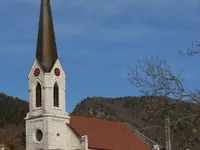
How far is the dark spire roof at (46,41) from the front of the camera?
63.8 meters

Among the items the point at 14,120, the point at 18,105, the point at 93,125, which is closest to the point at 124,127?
the point at 93,125

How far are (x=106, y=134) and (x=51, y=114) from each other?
7.82m

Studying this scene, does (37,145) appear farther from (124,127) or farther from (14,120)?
(14,120)

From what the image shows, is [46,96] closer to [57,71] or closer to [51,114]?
[51,114]

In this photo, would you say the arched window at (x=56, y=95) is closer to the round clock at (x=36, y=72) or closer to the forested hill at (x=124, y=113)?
the round clock at (x=36, y=72)

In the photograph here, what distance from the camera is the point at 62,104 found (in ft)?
208

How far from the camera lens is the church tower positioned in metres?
61.7

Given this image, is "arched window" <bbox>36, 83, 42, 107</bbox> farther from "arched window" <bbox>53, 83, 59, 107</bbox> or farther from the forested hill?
the forested hill

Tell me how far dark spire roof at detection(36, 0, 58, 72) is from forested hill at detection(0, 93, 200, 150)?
10811mm

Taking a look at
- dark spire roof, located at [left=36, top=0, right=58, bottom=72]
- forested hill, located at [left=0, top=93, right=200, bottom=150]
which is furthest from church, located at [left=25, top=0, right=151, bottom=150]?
forested hill, located at [left=0, top=93, right=200, bottom=150]

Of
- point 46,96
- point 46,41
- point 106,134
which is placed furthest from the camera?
point 106,134

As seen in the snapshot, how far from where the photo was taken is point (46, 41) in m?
64.2

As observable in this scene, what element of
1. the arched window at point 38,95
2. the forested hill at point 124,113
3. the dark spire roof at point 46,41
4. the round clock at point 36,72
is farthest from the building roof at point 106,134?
the dark spire roof at point 46,41

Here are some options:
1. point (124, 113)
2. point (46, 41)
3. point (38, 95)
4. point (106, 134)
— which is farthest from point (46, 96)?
point (124, 113)
